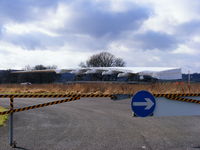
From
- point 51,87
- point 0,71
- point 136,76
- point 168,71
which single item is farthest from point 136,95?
point 0,71

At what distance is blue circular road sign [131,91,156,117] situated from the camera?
788 cm

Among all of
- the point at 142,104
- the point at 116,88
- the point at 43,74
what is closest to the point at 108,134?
the point at 142,104

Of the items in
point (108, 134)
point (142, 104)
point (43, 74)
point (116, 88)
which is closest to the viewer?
point (142, 104)

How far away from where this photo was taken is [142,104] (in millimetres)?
Result: 7957

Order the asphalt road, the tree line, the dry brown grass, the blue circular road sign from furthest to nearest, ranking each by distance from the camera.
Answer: the tree line < the dry brown grass < the blue circular road sign < the asphalt road

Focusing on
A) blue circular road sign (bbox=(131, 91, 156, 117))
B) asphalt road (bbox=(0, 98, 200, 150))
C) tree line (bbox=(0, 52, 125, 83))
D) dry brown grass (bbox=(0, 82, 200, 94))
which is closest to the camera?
asphalt road (bbox=(0, 98, 200, 150))

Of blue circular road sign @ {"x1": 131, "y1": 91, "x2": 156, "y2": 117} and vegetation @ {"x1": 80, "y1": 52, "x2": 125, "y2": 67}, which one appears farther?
vegetation @ {"x1": 80, "y1": 52, "x2": 125, "y2": 67}

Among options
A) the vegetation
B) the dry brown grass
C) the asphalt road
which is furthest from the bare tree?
the asphalt road

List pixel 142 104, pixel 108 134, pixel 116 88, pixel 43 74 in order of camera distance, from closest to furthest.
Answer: pixel 142 104
pixel 108 134
pixel 116 88
pixel 43 74

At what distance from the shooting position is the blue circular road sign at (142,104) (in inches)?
310

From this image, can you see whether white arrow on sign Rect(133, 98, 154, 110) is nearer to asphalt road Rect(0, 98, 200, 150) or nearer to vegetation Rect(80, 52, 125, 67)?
asphalt road Rect(0, 98, 200, 150)

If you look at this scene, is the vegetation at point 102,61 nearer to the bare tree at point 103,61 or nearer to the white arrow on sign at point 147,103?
the bare tree at point 103,61

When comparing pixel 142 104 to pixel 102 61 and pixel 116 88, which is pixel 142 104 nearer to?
pixel 116 88

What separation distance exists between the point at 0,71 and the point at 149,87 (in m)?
69.0
